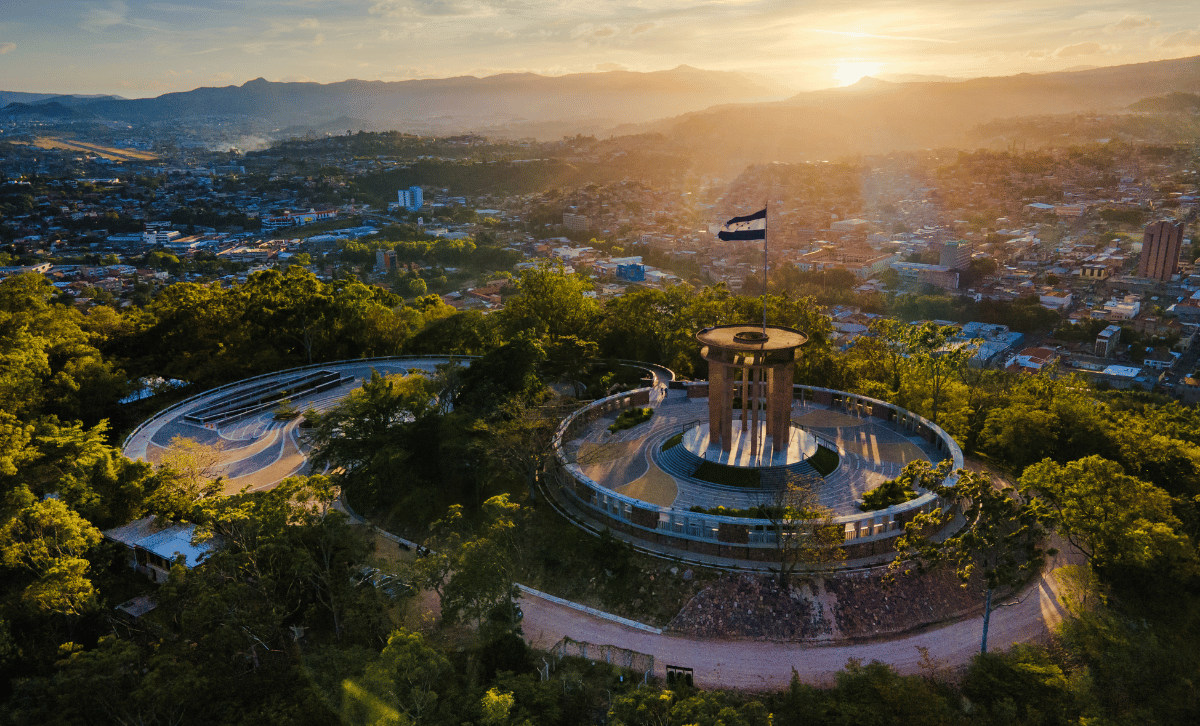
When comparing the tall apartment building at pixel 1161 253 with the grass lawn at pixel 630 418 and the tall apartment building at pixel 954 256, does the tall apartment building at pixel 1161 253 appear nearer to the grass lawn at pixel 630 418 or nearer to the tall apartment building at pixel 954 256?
the tall apartment building at pixel 954 256

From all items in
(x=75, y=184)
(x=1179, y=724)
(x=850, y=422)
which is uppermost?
(x=75, y=184)

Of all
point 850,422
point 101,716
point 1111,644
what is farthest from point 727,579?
point 101,716

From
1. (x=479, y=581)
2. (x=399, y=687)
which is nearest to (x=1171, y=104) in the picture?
(x=479, y=581)

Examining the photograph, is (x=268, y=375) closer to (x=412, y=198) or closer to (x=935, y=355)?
(x=935, y=355)

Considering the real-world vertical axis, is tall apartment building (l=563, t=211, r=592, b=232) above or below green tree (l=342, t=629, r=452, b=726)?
above

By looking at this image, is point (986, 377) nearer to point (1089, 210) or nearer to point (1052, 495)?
point (1052, 495)

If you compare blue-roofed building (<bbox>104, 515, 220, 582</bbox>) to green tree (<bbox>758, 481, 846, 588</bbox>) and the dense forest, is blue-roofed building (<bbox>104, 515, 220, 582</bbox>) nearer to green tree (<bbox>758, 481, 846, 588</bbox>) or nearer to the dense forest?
the dense forest

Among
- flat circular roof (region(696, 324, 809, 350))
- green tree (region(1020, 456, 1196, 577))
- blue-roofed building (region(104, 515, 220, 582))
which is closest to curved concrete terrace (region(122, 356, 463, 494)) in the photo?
blue-roofed building (region(104, 515, 220, 582))
